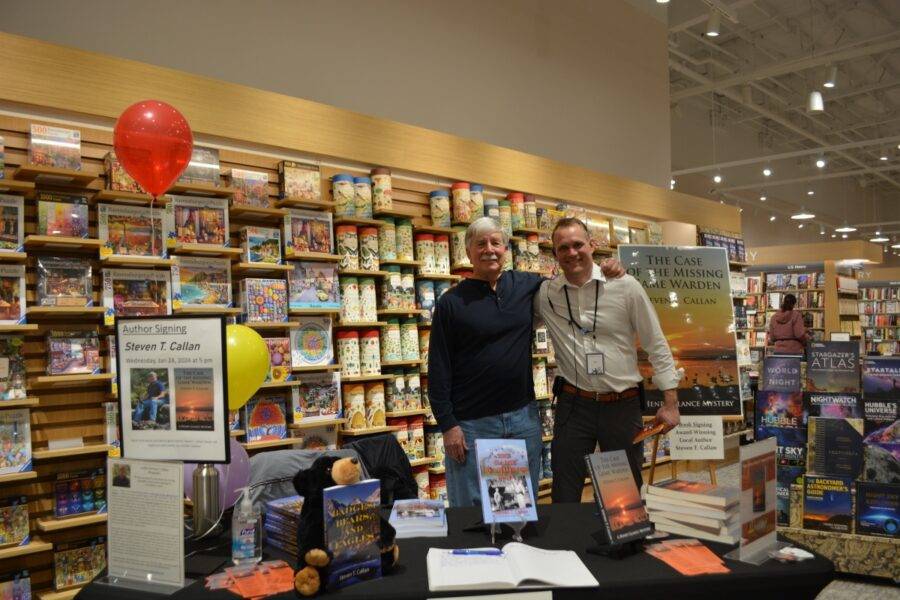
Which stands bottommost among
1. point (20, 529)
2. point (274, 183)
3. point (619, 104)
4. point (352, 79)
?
point (20, 529)

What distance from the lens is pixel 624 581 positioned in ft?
5.46

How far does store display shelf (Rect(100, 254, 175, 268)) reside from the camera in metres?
3.54

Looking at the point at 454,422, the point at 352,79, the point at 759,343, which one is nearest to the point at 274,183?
the point at 352,79

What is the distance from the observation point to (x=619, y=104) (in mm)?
7508

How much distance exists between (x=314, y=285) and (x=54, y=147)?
1.59 metres

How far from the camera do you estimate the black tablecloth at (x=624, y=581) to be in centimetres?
164

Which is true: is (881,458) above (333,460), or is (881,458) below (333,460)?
below

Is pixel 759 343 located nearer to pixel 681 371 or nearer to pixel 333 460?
pixel 681 371

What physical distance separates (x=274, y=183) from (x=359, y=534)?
309 cm

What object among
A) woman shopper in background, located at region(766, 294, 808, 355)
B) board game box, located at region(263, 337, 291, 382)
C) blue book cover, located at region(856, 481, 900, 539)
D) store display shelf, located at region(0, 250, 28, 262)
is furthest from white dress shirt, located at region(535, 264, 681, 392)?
woman shopper in background, located at region(766, 294, 808, 355)

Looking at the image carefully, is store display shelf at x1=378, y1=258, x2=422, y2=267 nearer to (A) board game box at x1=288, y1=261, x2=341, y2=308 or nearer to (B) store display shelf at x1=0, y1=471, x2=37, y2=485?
(A) board game box at x1=288, y1=261, x2=341, y2=308

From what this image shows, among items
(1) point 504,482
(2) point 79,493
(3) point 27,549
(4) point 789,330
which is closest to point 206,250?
(2) point 79,493

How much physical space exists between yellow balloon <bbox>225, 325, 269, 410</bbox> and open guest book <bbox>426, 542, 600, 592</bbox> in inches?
55.9

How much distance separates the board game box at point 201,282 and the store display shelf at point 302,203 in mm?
501
